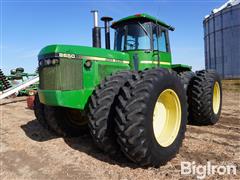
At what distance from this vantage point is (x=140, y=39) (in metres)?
5.05

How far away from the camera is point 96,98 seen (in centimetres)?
362

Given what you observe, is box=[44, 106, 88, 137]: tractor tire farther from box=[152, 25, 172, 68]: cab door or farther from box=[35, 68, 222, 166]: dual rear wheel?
box=[152, 25, 172, 68]: cab door

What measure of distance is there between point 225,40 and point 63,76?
18.0 metres

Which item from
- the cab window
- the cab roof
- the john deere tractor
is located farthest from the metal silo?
the cab roof

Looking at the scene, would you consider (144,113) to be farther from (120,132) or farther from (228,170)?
(228,170)

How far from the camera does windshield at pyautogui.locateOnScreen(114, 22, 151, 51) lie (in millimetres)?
5035

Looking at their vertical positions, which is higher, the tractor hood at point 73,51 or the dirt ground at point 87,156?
the tractor hood at point 73,51

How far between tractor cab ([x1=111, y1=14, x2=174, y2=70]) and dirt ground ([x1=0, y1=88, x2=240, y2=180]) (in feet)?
5.21

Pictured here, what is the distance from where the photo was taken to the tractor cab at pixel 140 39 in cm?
501

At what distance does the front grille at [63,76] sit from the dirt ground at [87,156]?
1.08 meters

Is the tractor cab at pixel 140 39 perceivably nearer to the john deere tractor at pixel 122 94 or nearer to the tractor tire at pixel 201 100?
the john deere tractor at pixel 122 94

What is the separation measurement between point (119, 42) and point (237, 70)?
15.1 metres

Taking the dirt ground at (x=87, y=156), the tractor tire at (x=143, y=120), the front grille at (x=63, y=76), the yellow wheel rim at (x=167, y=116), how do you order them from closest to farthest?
1. the tractor tire at (x=143, y=120)
2. the dirt ground at (x=87, y=156)
3. the front grille at (x=63, y=76)
4. the yellow wheel rim at (x=167, y=116)

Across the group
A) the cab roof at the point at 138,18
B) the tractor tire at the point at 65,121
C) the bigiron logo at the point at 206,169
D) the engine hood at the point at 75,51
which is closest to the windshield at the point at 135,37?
the cab roof at the point at 138,18
